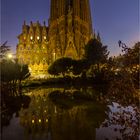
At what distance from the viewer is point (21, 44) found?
103 metres

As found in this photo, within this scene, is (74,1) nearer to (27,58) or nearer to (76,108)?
(27,58)

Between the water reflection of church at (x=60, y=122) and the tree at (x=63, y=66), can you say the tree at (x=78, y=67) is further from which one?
the water reflection of church at (x=60, y=122)

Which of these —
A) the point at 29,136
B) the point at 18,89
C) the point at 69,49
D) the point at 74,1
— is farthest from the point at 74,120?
the point at 74,1

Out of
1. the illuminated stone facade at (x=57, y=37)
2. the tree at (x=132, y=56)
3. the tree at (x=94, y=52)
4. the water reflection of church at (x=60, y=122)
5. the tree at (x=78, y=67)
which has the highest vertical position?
the illuminated stone facade at (x=57, y=37)

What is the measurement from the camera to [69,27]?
9738cm

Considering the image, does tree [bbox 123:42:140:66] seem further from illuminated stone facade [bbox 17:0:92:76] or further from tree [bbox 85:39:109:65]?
illuminated stone facade [bbox 17:0:92:76]

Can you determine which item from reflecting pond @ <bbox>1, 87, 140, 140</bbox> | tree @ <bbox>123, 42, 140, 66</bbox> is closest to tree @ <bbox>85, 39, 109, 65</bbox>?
reflecting pond @ <bbox>1, 87, 140, 140</bbox>

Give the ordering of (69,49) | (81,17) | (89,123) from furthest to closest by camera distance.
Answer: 1. (81,17)
2. (69,49)
3. (89,123)

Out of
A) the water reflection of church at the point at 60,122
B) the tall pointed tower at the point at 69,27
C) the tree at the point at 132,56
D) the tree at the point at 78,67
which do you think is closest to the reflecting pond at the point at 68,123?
the water reflection of church at the point at 60,122

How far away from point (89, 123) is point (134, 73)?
9.38 metres

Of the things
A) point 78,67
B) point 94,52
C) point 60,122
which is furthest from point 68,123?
point 94,52

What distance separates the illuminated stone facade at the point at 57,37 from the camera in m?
94.8

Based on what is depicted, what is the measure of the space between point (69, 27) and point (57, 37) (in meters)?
5.81

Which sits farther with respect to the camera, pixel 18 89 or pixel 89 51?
pixel 89 51
